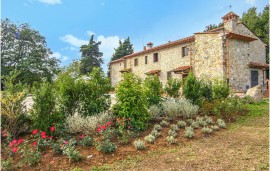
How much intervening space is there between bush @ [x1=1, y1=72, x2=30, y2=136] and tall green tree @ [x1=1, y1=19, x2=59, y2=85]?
2549cm

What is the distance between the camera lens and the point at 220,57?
17781 mm

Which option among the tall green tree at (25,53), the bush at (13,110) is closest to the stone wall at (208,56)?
the bush at (13,110)

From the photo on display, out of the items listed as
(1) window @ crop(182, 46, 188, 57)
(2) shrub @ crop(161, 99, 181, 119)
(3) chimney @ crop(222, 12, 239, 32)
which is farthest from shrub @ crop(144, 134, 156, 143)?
(3) chimney @ crop(222, 12, 239, 32)

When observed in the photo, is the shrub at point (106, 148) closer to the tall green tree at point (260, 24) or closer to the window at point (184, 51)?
the window at point (184, 51)

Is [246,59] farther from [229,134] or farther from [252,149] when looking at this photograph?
[252,149]

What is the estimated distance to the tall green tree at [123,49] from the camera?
4484 cm

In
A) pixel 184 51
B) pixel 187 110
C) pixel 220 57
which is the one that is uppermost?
pixel 184 51

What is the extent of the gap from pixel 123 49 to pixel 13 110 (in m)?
40.2

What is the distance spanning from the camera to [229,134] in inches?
242

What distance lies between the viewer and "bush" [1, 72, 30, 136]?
5.65 meters

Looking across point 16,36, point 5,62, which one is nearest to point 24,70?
point 5,62

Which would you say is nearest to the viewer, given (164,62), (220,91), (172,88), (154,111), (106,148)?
(106,148)

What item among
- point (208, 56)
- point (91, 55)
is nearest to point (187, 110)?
point (208, 56)

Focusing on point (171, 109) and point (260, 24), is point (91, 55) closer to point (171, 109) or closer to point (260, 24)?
point (260, 24)
